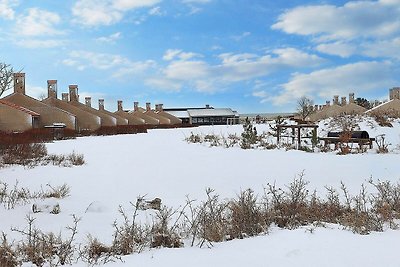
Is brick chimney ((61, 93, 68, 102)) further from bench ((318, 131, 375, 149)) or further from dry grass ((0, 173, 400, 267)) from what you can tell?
dry grass ((0, 173, 400, 267))

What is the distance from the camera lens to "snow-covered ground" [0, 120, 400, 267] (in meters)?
4.71

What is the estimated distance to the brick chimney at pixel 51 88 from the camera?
4378 centimetres

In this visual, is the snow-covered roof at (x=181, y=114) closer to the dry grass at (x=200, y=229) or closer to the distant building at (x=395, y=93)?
the distant building at (x=395, y=93)

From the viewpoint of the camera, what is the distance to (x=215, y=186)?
10383 mm

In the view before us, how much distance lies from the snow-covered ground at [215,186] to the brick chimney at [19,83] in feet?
87.4

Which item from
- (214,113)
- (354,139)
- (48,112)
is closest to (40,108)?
(48,112)

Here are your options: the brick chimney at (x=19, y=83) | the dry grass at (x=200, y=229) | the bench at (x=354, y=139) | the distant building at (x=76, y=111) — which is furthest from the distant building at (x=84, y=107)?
the dry grass at (x=200, y=229)

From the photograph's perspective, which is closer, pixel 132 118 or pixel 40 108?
pixel 40 108

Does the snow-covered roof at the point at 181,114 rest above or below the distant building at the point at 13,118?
above

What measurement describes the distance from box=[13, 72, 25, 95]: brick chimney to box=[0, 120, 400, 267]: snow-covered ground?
26635 mm

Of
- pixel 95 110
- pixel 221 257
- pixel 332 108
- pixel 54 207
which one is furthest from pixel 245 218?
pixel 332 108

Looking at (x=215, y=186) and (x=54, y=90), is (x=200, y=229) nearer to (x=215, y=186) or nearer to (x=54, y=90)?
(x=215, y=186)

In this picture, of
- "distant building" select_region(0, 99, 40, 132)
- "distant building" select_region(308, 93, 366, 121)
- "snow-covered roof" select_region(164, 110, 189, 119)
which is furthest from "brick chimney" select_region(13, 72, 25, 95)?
Answer: "snow-covered roof" select_region(164, 110, 189, 119)

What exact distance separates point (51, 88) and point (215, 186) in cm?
3873
